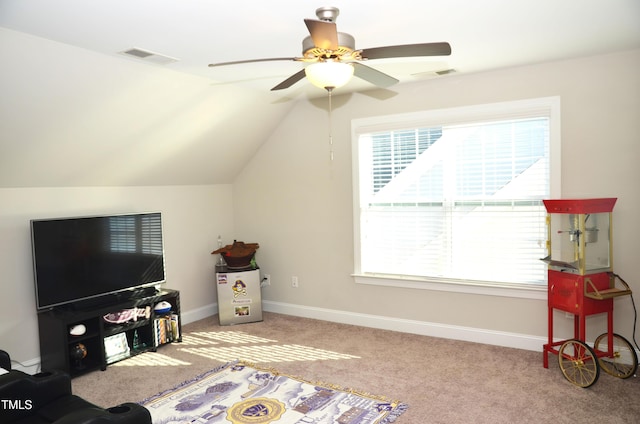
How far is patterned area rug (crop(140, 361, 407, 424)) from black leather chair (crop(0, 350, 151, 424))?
740 mm

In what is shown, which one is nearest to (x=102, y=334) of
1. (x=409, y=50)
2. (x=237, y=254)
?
(x=237, y=254)

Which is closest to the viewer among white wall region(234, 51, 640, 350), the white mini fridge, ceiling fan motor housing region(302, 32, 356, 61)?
ceiling fan motor housing region(302, 32, 356, 61)

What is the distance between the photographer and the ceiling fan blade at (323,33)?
1.95 metres

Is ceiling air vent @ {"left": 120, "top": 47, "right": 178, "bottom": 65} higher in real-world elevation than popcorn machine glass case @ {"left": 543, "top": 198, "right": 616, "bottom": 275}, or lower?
higher

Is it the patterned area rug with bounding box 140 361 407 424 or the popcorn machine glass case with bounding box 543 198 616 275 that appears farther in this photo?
the popcorn machine glass case with bounding box 543 198 616 275

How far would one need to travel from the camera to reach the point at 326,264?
5078mm

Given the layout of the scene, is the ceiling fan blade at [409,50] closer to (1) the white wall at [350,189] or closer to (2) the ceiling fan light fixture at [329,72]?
(2) the ceiling fan light fixture at [329,72]

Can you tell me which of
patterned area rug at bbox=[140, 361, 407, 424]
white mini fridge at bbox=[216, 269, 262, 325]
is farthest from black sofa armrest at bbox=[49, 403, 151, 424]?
white mini fridge at bbox=[216, 269, 262, 325]

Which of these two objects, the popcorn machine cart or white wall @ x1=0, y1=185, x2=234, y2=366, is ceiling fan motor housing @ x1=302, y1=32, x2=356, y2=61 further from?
white wall @ x1=0, y1=185, x2=234, y2=366

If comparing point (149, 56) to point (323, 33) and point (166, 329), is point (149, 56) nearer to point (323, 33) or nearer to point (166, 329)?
point (323, 33)

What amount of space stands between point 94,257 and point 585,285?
3.80 metres

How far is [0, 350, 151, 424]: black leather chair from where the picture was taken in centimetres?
214

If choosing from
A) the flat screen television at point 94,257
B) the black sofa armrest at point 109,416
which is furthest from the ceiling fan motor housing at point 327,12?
the flat screen television at point 94,257

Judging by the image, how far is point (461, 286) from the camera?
14.1 feet
